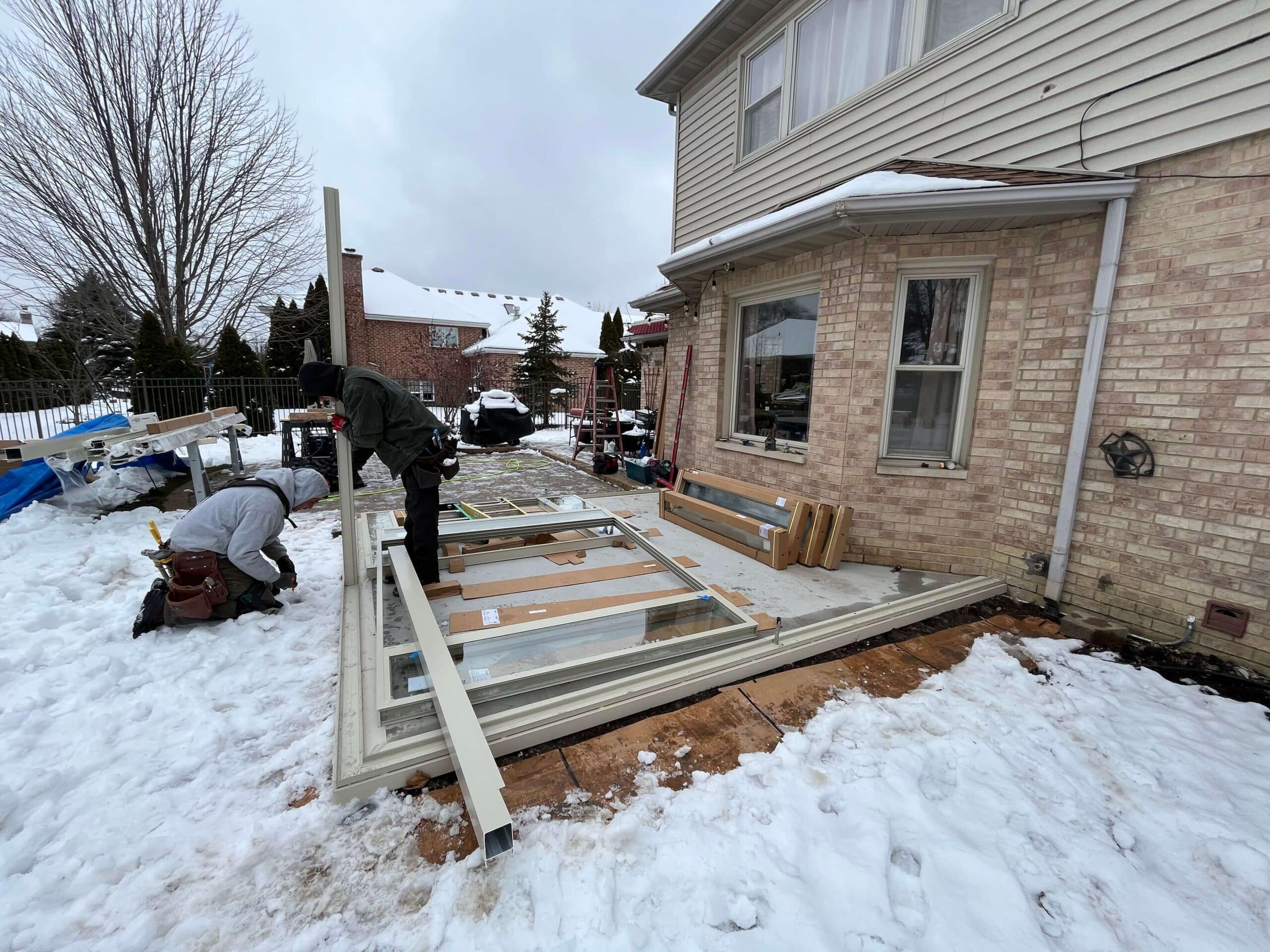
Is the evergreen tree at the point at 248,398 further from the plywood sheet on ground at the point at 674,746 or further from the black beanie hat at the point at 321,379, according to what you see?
the plywood sheet on ground at the point at 674,746

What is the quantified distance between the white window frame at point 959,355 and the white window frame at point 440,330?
22004mm

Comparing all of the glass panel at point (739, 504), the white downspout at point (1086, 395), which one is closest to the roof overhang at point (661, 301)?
the glass panel at point (739, 504)

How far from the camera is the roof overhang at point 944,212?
313 centimetres

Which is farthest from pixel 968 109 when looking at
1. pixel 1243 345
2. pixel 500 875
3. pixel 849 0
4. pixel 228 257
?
pixel 228 257

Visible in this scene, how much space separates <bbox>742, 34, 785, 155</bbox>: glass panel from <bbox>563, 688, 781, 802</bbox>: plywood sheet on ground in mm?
6243

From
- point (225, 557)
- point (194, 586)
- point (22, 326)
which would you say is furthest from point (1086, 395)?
point (22, 326)

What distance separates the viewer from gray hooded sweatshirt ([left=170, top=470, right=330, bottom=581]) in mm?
2984

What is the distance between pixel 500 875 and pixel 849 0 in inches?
282

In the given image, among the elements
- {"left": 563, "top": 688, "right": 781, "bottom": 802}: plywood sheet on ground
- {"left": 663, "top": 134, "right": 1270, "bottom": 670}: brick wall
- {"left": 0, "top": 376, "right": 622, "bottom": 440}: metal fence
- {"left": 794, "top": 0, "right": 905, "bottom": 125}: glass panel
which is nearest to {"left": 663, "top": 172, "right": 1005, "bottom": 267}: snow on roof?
{"left": 663, "top": 134, "right": 1270, "bottom": 670}: brick wall

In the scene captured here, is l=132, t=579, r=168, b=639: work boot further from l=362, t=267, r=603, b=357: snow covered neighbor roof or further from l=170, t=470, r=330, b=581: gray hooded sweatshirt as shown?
l=362, t=267, r=603, b=357: snow covered neighbor roof

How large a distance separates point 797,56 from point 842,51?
2.11 feet

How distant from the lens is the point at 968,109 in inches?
160

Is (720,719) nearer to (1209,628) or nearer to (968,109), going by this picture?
(1209,628)

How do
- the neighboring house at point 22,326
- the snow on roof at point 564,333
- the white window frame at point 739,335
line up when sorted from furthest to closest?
the snow on roof at point 564,333, the neighboring house at point 22,326, the white window frame at point 739,335
